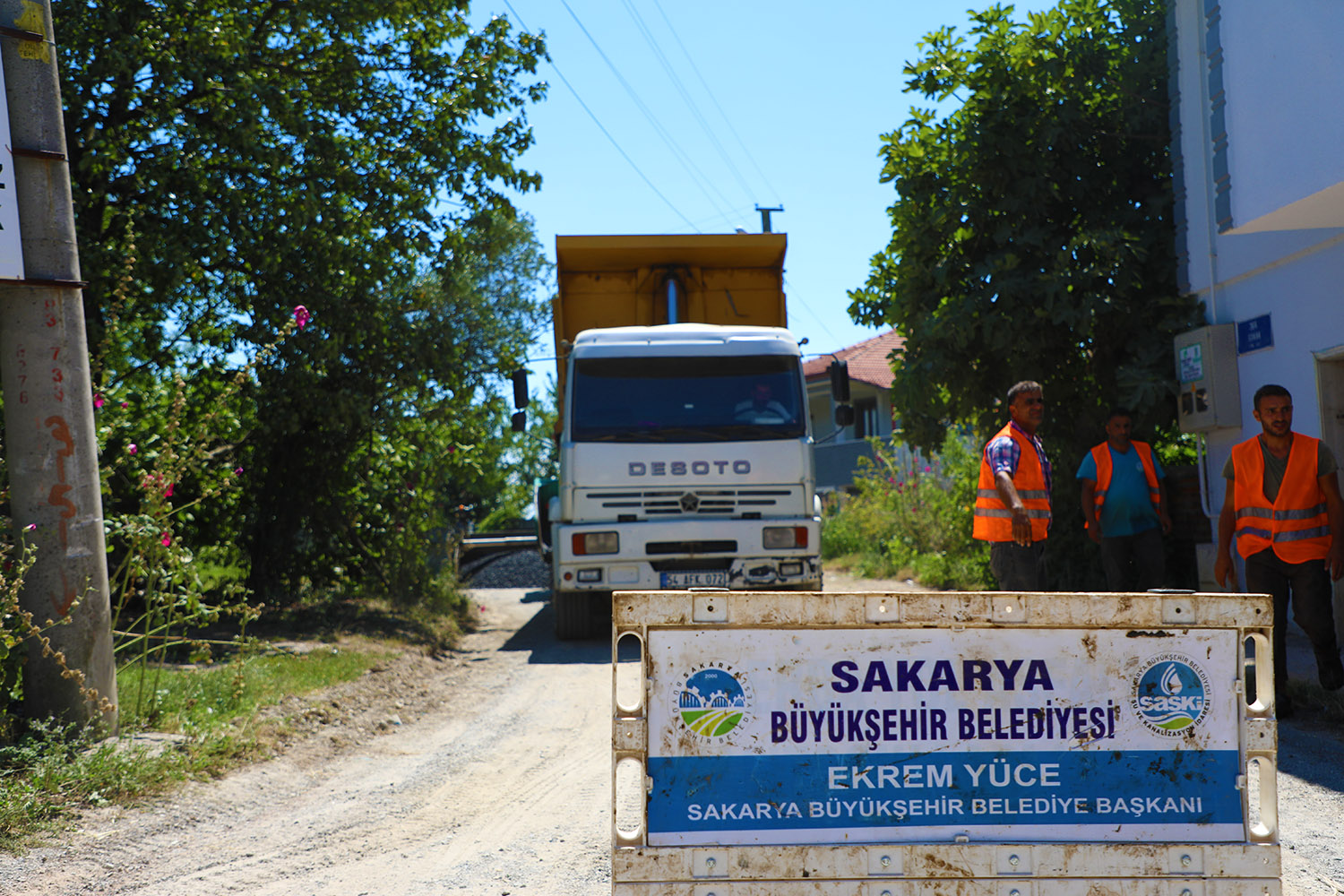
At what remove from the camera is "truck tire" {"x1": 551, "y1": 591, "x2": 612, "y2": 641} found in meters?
10.3

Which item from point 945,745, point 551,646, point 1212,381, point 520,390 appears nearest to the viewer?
point 945,745

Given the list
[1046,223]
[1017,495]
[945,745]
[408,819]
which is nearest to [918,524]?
[1046,223]

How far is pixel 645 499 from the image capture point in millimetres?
9531

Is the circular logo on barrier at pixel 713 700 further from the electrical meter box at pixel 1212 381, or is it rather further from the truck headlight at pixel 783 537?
the electrical meter box at pixel 1212 381

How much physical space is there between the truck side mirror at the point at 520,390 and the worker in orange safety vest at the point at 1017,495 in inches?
211

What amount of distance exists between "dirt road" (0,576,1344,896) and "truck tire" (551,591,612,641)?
283cm

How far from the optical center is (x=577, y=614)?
1034cm

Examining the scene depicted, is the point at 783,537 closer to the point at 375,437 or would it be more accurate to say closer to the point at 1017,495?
the point at 1017,495

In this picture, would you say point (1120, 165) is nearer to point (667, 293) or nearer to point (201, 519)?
point (667, 293)

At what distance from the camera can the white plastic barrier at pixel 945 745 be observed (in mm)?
2830

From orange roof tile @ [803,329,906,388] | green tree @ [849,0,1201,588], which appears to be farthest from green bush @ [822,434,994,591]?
orange roof tile @ [803,329,906,388]

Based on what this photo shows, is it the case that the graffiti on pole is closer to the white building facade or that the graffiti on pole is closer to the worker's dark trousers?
the worker's dark trousers

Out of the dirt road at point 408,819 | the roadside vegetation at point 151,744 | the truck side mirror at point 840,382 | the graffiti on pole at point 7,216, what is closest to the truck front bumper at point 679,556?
the truck side mirror at point 840,382

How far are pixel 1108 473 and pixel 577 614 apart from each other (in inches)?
195
